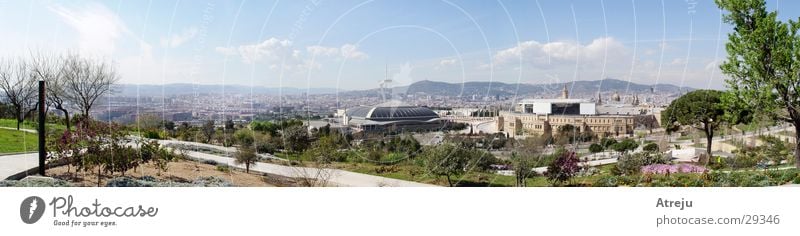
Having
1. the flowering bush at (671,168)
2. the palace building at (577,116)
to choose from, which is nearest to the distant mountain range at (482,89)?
the palace building at (577,116)

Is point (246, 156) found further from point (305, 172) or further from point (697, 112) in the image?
point (697, 112)

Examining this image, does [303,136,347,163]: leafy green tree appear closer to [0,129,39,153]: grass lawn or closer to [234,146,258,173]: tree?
[234,146,258,173]: tree

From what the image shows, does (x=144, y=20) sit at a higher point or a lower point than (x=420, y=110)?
higher

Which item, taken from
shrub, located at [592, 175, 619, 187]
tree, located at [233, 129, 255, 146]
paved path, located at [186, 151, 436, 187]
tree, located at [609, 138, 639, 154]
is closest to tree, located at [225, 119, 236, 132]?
tree, located at [233, 129, 255, 146]

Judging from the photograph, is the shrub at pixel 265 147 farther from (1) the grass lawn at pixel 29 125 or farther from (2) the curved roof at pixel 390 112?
(1) the grass lawn at pixel 29 125
